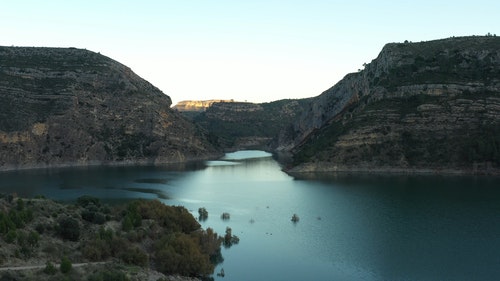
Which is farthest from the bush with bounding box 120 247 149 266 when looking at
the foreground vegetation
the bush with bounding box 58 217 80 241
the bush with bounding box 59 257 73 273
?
the bush with bounding box 59 257 73 273

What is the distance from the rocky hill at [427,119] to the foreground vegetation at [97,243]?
93587 millimetres

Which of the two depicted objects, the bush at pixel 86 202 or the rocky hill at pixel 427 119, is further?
the rocky hill at pixel 427 119

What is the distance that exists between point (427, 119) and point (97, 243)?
401 feet

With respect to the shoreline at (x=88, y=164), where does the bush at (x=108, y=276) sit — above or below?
below

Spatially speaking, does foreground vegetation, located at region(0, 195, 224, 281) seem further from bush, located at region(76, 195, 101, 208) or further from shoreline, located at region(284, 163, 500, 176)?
shoreline, located at region(284, 163, 500, 176)

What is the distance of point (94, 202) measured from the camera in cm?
6306

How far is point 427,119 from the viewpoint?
475 ft

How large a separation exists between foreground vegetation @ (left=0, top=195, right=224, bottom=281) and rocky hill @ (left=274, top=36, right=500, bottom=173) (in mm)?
93587

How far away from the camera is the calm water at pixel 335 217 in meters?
52.0

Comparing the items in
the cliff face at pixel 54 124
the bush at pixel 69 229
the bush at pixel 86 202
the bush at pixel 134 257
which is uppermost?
the cliff face at pixel 54 124

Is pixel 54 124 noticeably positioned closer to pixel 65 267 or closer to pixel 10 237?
pixel 10 237

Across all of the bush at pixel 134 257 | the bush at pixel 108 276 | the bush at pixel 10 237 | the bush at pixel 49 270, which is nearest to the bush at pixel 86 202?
the bush at pixel 134 257

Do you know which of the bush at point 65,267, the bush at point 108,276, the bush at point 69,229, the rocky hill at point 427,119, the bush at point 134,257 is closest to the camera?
the bush at point 108,276

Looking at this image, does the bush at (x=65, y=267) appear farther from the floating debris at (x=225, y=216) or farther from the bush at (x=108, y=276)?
the floating debris at (x=225, y=216)
